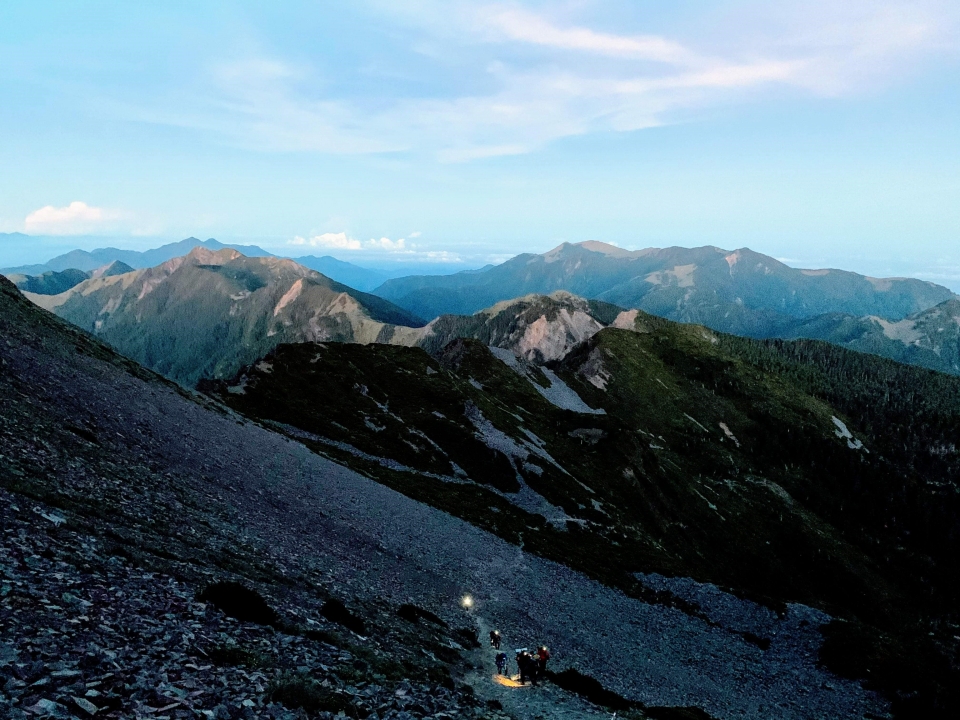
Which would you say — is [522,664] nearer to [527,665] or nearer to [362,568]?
[527,665]

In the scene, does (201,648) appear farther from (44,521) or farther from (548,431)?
(548,431)

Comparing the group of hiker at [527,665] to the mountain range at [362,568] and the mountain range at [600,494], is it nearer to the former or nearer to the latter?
the mountain range at [362,568]

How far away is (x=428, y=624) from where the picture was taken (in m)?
32.8

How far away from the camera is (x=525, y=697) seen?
27422 millimetres

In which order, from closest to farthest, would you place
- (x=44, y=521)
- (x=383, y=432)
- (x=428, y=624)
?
(x=44, y=521)
(x=428, y=624)
(x=383, y=432)

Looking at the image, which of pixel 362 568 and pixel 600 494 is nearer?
pixel 362 568

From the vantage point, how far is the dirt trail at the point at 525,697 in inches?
971

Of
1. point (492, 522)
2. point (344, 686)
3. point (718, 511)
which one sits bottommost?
point (718, 511)

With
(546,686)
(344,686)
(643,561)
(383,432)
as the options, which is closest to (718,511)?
(643,561)

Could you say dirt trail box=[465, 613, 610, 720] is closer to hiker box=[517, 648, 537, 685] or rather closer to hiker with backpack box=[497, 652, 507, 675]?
hiker with backpack box=[497, 652, 507, 675]

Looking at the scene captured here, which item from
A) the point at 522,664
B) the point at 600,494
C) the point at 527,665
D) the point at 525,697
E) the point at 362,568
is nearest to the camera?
the point at 525,697

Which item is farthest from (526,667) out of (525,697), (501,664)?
(525,697)

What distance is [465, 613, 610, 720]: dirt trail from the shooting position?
80.9 feet

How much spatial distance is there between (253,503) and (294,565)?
1151 cm
